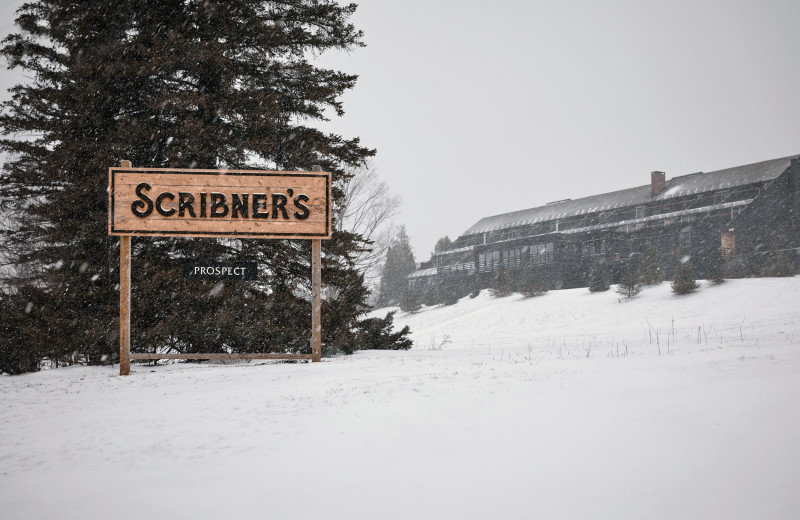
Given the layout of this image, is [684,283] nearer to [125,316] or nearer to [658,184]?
[658,184]

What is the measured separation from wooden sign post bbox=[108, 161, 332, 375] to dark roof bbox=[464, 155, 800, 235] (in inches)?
1554

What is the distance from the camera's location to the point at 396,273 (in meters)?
66.2

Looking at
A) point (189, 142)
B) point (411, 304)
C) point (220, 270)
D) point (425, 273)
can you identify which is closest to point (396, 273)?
point (425, 273)

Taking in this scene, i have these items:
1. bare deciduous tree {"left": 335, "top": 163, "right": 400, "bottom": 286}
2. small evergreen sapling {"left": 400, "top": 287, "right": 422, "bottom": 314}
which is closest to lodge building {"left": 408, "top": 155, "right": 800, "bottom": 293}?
small evergreen sapling {"left": 400, "top": 287, "right": 422, "bottom": 314}

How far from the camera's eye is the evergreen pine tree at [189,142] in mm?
11328

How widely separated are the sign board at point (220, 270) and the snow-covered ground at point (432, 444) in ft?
8.74

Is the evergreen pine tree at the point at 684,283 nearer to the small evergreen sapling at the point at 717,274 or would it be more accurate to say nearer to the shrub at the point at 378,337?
the small evergreen sapling at the point at 717,274

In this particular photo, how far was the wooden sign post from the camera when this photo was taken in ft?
33.8

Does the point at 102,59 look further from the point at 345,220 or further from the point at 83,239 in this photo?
the point at 345,220

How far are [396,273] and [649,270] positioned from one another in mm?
34453

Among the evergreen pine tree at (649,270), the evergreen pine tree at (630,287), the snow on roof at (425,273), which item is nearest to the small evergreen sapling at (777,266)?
the evergreen pine tree at (649,270)

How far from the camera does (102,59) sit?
1179 cm

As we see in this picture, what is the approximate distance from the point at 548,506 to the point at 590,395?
235cm

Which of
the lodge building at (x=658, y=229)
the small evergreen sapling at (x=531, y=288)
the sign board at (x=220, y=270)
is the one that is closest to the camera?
the sign board at (x=220, y=270)
